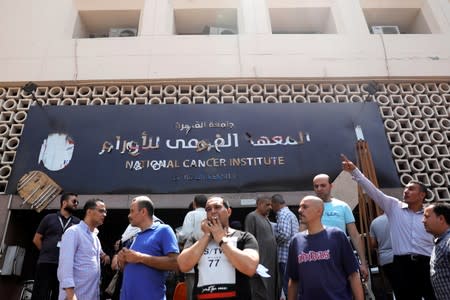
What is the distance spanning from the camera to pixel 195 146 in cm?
665

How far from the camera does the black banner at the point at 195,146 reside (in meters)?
6.33

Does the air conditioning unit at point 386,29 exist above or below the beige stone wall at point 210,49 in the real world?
above

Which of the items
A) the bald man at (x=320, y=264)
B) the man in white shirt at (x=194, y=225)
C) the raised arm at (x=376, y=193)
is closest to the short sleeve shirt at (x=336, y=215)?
the raised arm at (x=376, y=193)

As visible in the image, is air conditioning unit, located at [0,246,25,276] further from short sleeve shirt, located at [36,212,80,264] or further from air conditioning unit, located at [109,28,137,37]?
air conditioning unit, located at [109,28,137,37]

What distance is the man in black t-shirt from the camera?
254cm

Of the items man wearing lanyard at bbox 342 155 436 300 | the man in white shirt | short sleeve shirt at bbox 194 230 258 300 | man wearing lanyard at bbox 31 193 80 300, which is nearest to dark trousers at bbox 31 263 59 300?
man wearing lanyard at bbox 31 193 80 300

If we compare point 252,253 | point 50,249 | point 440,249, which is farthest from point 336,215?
point 50,249

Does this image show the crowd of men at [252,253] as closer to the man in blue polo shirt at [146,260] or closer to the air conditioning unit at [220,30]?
the man in blue polo shirt at [146,260]

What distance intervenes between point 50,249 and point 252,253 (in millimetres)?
2619

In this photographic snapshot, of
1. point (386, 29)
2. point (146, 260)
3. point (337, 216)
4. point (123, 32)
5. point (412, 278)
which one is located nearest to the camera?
point (146, 260)

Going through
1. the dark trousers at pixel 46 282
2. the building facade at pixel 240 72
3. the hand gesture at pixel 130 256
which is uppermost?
the building facade at pixel 240 72

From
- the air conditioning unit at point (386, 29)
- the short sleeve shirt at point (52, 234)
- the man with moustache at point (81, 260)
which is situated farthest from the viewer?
the air conditioning unit at point (386, 29)

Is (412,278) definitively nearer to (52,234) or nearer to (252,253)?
(252,253)

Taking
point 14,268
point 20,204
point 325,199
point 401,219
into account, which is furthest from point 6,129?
point 401,219
